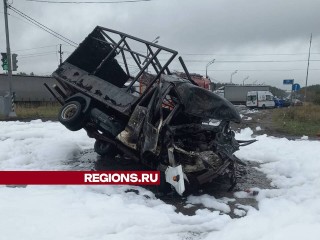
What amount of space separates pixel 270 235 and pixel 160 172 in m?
2.27

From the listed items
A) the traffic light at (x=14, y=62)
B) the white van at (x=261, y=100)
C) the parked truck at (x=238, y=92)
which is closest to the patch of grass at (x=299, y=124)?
the traffic light at (x=14, y=62)

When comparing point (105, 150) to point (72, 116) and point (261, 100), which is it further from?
point (261, 100)

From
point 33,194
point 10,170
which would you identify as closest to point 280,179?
point 33,194

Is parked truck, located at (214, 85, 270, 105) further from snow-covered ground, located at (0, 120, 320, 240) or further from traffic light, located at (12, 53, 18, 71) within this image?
snow-covered ground, located at (0, 120, 320, 240)

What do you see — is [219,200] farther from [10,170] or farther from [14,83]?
[14,83]

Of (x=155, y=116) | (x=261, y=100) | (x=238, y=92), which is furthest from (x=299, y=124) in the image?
(x=238, y=92)

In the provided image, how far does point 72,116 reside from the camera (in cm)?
698

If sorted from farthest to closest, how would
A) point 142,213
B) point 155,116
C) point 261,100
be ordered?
point 261,100 → point 155,116 → point 142,213

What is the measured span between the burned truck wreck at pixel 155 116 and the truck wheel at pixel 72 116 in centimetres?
2

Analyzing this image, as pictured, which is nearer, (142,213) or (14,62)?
(142,213)

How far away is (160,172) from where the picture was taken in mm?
5922

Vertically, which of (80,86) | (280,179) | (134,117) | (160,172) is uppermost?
(80,86)

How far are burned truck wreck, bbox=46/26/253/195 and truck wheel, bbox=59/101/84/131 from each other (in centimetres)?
2

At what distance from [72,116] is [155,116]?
6.07ft
